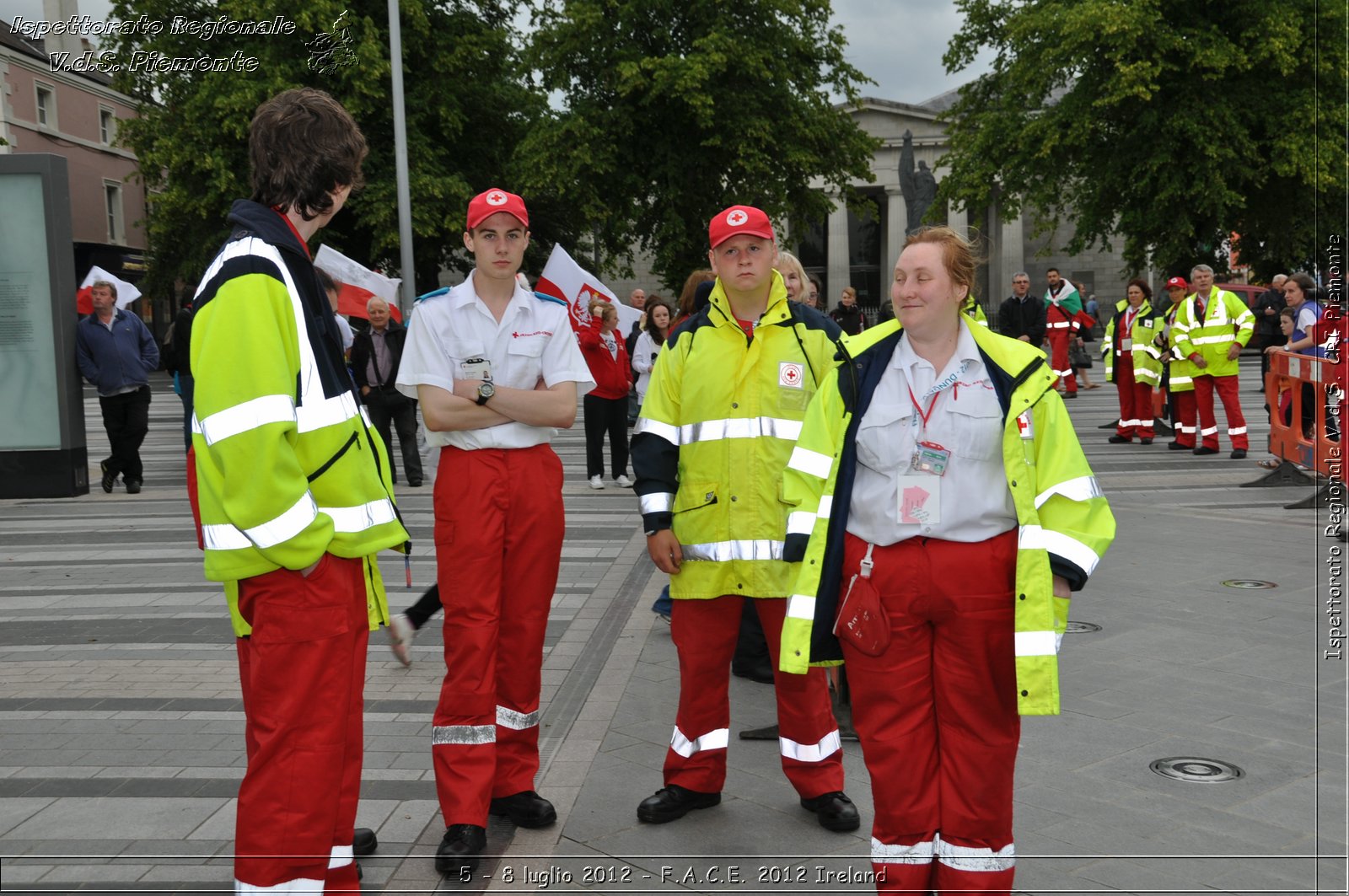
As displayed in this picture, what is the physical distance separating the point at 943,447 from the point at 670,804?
71.0 inches

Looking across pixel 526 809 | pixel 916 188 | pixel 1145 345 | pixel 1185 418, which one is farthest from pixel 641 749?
pixel 1145 345

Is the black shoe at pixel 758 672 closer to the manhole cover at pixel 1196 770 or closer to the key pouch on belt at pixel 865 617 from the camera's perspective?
the manhole cover at pixel 1196 770

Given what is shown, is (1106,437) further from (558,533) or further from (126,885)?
(126,885)

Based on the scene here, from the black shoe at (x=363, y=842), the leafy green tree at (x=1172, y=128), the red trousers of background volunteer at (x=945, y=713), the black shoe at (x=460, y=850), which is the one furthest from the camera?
the leafy green tree at (x=1172, y=128)

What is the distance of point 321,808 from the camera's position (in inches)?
125

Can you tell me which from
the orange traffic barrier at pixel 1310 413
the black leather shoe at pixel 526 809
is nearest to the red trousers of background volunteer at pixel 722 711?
the black leather shoe at pixel 526 809

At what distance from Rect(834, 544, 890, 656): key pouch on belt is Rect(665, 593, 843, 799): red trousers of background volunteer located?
111 cm

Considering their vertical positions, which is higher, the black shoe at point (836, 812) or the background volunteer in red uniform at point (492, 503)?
the background volunteer in red uniform at point (492, 503)

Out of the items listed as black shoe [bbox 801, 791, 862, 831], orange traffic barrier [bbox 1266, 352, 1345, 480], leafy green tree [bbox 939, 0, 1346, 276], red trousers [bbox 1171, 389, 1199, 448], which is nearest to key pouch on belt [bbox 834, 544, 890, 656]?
black shoe [bbox 801, 791, 862, 831]

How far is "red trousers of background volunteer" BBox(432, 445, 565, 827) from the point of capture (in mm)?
4242

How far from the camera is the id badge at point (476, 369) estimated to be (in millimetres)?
4422

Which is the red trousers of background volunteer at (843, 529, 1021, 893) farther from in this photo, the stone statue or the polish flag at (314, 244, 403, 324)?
the polish flag at (314, 244, 403, 324)

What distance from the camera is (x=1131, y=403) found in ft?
55.7

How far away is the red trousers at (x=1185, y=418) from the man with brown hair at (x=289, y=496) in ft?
46.3
